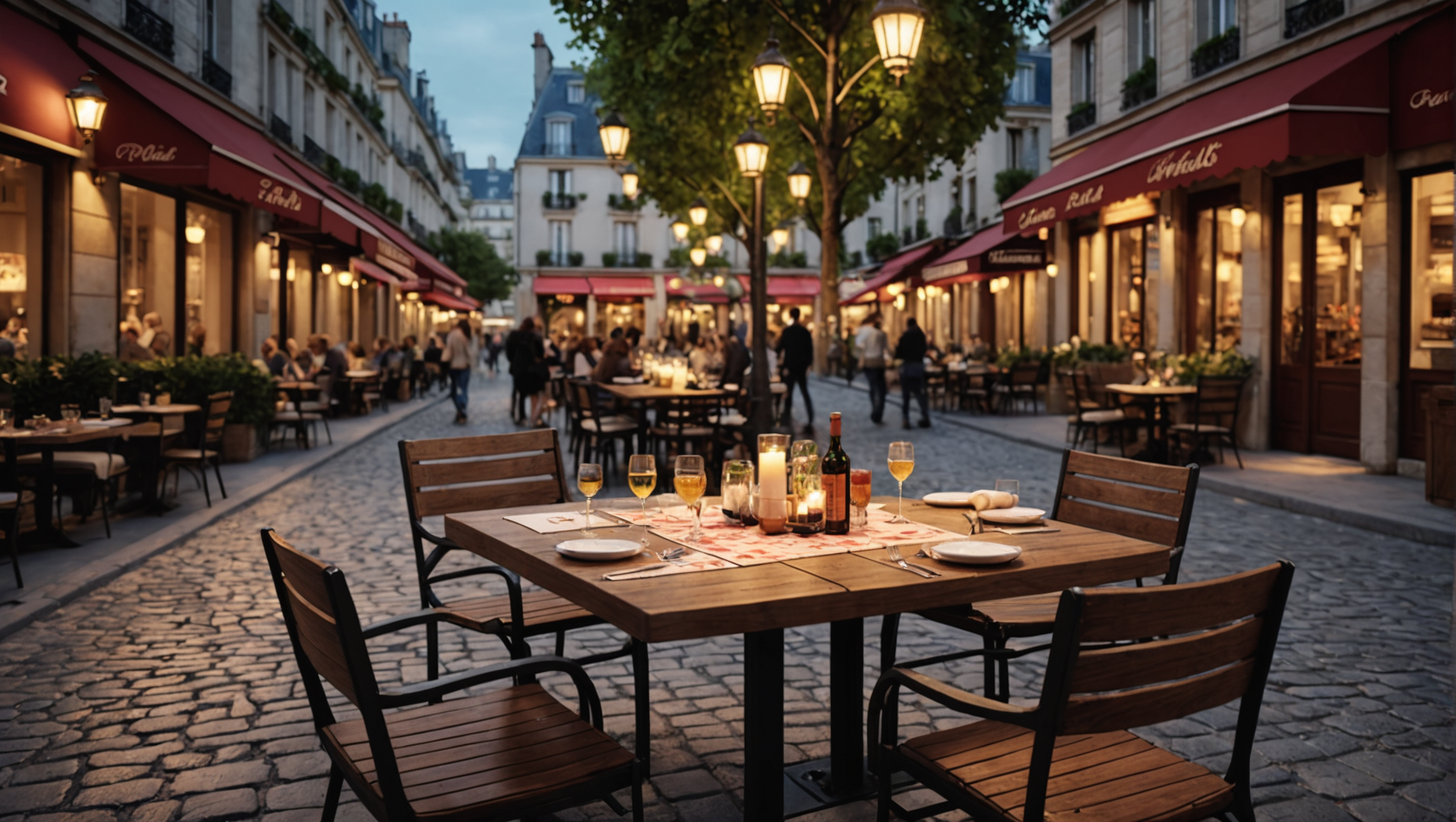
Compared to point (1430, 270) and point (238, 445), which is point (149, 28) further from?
point (1430, 270)

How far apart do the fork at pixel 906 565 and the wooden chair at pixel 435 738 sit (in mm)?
806

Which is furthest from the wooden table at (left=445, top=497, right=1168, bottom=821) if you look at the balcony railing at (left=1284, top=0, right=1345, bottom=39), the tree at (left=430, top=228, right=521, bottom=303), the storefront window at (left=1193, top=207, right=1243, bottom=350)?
the tree at (left=430, top=228, right=521, bottom=303)

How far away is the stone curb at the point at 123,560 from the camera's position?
5.31 m

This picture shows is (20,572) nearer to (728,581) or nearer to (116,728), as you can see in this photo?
(116,728)

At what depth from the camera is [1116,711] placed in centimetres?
206

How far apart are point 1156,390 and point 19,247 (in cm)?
1185

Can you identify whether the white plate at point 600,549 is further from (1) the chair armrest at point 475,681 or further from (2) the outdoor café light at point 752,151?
(2) the outdoor café light at point 752,151

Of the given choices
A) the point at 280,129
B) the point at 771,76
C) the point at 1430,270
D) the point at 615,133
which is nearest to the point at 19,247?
the point at 615,133

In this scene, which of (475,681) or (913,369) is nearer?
(475,681)

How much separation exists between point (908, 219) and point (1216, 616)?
37.3 m

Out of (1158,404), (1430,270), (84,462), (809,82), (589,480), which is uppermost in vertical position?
(809,82)

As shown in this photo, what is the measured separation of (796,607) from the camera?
2.31 m

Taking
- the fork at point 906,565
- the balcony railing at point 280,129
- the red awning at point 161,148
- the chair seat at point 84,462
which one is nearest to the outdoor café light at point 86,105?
the red awning at point 161,148

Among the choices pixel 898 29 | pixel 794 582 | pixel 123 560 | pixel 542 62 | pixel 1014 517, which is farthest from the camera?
pixel 542 62
